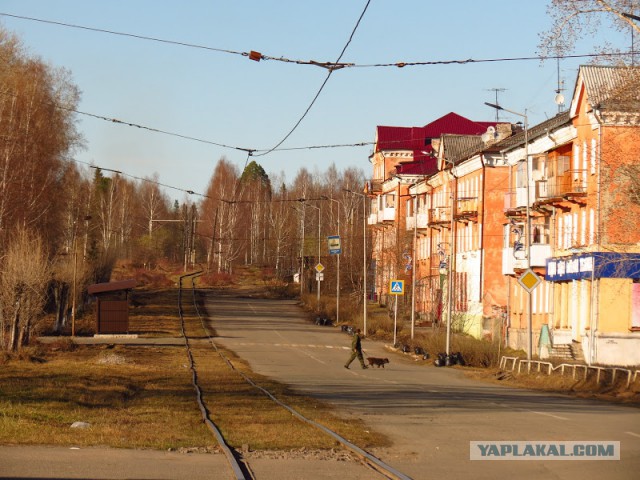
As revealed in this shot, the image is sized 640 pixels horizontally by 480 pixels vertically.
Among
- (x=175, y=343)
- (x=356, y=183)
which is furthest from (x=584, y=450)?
(x=356, y=183)

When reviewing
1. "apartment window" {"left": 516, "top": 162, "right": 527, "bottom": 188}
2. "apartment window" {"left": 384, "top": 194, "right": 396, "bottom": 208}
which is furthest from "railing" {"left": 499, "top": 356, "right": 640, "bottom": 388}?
"apartment window" {"left": 384, "top": 194, "right": 396, "bottom": 208}

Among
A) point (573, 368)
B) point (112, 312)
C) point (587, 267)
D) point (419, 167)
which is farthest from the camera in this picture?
point (419, 167)

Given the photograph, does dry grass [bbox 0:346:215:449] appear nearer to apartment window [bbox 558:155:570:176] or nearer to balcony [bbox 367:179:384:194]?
apartment window [bbox 558:155:570:176]

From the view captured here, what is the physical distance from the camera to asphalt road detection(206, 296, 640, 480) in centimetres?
1298

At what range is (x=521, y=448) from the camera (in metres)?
14.8

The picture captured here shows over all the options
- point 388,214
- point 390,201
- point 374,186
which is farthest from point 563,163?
point 374,186

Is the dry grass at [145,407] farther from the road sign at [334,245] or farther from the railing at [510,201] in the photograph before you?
the road sign at [334,245]

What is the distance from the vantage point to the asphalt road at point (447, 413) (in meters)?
13.0

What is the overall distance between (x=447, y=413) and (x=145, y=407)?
615 centimetres

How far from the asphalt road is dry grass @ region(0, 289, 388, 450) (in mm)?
1075

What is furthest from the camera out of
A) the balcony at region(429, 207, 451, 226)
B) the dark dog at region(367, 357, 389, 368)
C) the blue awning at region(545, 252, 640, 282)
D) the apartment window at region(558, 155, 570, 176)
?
the balcony at region(429, 207, 451, 226)

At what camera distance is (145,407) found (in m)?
20.1

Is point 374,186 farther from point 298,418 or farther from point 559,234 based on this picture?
point 298,418

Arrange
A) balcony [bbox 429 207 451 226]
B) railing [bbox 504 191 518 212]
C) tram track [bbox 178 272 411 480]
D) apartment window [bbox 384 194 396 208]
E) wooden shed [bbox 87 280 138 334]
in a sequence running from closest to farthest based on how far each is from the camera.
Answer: tram track [bbox 178 272 411 480]
railing [bbox 504 191 518 212]
wooden shed [bbox 87 280 138 334]
balcony [bbox 429 207 451 226]
apartment window [bbox 384 194 396 208]
